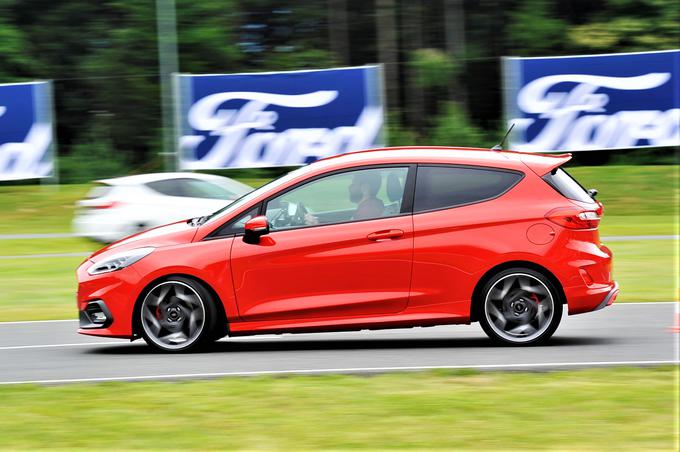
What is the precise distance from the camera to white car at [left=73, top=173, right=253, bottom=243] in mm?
18953

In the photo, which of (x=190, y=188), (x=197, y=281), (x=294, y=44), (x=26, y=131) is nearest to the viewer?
(x=197, y=281)

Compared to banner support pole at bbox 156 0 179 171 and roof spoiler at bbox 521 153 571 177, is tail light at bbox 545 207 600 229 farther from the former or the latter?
banner support pole at bbox 156 0 179 171

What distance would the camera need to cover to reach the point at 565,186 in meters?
9.25

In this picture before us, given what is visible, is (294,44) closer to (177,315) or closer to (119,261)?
(119,261)

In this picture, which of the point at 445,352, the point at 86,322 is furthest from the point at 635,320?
the point at 86,322

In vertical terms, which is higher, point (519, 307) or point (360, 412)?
point (519, 307)

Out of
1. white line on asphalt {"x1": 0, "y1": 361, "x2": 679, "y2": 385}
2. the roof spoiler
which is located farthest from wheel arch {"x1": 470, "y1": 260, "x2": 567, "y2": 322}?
white line on asphalt {"x1": 0, "y1": 361, "x2": 679, "y2": 385}

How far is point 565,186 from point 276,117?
18.3m

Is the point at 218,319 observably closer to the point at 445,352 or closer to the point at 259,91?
the point at 445,352

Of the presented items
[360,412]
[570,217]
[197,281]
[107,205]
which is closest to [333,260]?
[197,281]

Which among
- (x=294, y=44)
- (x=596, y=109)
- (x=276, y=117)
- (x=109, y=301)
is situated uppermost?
(x=294, y=44)

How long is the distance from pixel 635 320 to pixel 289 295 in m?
3.47

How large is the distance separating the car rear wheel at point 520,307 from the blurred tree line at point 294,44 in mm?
26420

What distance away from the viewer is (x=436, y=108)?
134 feet
